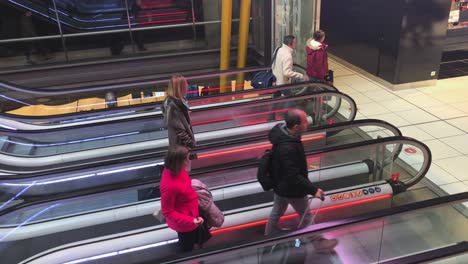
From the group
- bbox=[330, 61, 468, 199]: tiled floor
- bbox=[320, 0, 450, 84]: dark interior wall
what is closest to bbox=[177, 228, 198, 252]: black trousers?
bbox=[330, 61, 468, 199]: tiled floor

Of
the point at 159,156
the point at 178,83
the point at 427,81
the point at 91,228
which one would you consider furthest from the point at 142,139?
the point at 427,81

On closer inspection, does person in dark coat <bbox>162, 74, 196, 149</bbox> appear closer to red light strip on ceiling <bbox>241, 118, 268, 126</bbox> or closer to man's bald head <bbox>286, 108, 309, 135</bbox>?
man's bald head <bbox>286, 108, 309, 135</bbox>

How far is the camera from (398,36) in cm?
814

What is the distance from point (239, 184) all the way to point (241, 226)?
635 millimetres

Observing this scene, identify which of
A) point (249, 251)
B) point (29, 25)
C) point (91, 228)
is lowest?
point (91, 228)

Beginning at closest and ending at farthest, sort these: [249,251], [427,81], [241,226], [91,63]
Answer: [249,251]
[241,226]
[427,81]
[91,63]

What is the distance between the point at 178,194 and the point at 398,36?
6.61 meters

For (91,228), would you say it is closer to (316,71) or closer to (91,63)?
(316,71)

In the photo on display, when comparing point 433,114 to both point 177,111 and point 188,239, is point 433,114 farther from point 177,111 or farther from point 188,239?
point 188,239

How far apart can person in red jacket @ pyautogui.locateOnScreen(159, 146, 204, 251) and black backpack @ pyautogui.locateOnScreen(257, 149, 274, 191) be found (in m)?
0.60

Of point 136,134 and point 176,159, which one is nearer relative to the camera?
point 176,159

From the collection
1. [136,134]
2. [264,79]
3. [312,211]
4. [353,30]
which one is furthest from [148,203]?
[353,30]

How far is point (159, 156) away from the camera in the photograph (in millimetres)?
4816

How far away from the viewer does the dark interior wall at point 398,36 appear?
7.98 metres
